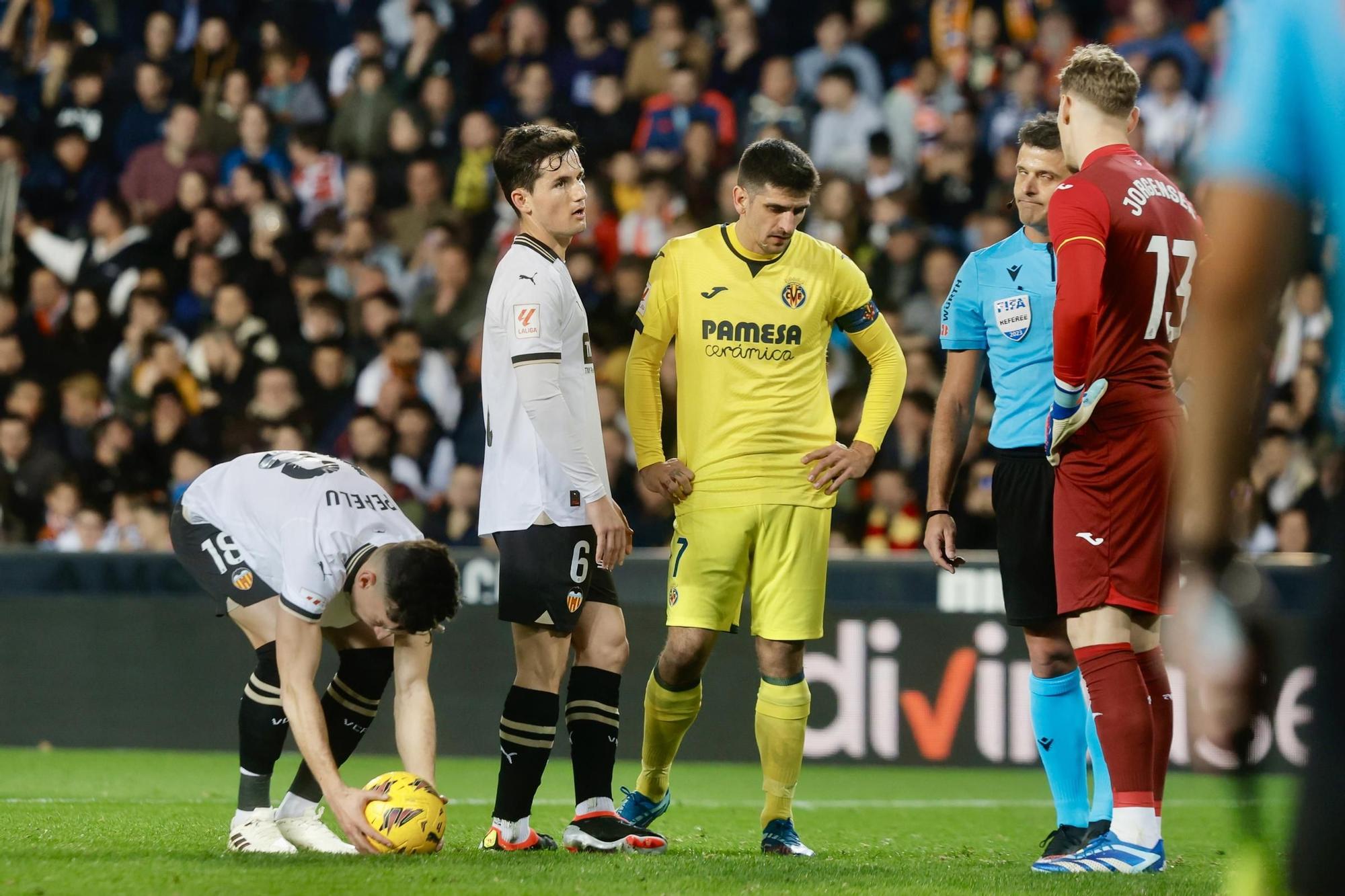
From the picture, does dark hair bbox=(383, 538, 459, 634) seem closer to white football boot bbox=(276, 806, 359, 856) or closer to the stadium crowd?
white football boot bbox=(276, 806, 359, 856)

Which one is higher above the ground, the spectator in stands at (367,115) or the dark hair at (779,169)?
the spectator in stands at (367,115)

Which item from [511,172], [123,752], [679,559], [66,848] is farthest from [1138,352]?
[123,752]

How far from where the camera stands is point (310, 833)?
218 inches

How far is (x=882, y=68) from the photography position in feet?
43.8

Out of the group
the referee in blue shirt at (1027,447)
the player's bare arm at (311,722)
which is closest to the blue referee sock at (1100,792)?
the referee in blue shirt at (1027,447)

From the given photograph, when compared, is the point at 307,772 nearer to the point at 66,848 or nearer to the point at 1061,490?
the point at 66,848

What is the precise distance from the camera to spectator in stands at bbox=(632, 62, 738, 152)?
12.9 meters

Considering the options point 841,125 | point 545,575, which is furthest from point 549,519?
point 841,125

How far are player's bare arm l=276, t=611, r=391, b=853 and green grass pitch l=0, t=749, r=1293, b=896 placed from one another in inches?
4.1

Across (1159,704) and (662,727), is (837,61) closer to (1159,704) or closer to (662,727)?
(662,727)

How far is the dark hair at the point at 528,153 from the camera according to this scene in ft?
18.8

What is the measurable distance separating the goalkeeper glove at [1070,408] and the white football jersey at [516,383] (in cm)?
140

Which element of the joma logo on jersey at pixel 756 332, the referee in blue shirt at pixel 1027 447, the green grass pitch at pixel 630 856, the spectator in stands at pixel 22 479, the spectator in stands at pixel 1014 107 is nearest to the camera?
the green grass pitch at pixel 630 856

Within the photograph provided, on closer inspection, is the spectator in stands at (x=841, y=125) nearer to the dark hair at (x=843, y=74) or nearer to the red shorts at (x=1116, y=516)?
the dark hair at (x=843, y=74)
